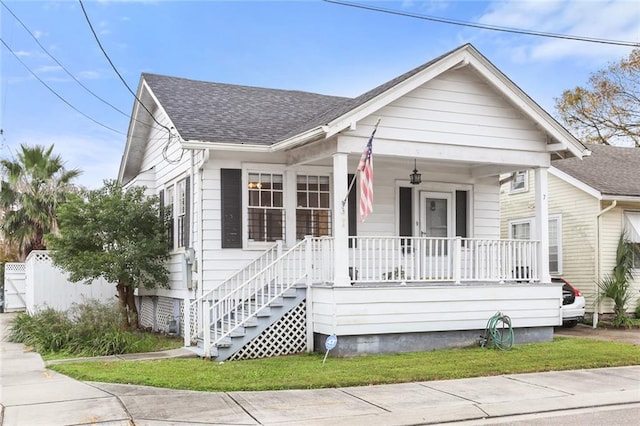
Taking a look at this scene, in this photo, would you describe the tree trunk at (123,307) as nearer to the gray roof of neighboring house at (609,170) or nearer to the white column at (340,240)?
the white column at (340,240)

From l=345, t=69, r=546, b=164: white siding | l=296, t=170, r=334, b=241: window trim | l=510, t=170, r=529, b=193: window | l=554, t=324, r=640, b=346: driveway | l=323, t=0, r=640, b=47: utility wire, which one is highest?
l=323, t=0, r=640, b=47: utility wire

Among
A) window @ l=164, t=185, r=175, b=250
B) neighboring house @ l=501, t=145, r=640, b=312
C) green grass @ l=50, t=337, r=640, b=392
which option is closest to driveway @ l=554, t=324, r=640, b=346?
neighboring house @ l=501, t=145, r=640, b=312

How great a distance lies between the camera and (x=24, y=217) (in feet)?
82.0

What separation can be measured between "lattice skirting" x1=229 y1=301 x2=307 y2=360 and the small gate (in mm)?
17203

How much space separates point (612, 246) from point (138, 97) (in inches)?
527

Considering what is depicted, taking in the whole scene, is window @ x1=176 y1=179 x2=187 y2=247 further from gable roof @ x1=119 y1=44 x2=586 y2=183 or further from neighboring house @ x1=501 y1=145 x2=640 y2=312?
neighboring house @ x1=501 y1=145 x2=640 y2=312

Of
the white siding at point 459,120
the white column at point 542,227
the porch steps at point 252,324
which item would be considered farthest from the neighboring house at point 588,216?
the porch steps at point 252,324

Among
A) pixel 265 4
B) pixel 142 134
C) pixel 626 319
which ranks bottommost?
pixel 626 319

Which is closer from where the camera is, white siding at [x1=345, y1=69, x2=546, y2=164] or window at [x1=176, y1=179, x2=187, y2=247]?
white siding at [x1=345, y1=69, x2=546, y2=164]

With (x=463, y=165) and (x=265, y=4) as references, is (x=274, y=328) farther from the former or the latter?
(x=265, y=4)

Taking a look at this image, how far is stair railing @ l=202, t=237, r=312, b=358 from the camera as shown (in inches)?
443

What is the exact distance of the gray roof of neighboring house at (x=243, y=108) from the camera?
12703 millimetres

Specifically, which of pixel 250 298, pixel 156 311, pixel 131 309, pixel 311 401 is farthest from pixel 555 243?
pixel 311 401

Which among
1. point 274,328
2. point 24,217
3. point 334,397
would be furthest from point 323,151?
point 24,217
